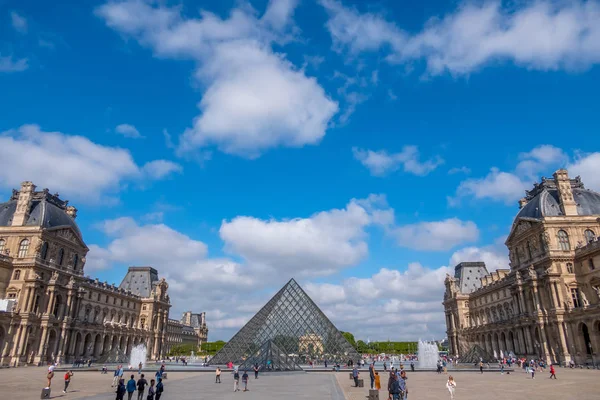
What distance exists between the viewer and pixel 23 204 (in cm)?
4397

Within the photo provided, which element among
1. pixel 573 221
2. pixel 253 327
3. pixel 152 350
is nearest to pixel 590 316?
pixel 573 221

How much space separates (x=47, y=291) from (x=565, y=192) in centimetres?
5449

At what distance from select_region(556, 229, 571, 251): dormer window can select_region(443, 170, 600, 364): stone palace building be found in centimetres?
8

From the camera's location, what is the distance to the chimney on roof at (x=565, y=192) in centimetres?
4109

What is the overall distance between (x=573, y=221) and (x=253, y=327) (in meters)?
33.2

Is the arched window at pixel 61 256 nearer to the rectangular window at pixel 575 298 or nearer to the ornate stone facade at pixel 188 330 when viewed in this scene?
the rectangular window at pixel 575 298

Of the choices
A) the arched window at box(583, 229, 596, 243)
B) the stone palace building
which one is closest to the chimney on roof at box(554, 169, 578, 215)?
the stone palace building

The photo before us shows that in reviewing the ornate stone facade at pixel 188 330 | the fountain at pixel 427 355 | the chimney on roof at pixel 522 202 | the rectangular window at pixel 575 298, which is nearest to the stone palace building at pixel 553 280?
the rectangular window at pixel 575 298

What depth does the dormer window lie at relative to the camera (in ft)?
130

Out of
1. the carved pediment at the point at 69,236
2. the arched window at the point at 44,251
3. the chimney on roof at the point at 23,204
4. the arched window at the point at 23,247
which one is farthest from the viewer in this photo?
the carved pediment at the point at 69,236

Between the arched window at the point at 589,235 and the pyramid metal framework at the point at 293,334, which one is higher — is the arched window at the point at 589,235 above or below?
above

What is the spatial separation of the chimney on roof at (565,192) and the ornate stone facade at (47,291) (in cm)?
5289

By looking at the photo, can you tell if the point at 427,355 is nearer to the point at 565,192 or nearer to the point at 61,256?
the point at 565,192

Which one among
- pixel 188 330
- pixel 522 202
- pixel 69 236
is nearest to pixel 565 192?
pixel 522 202
